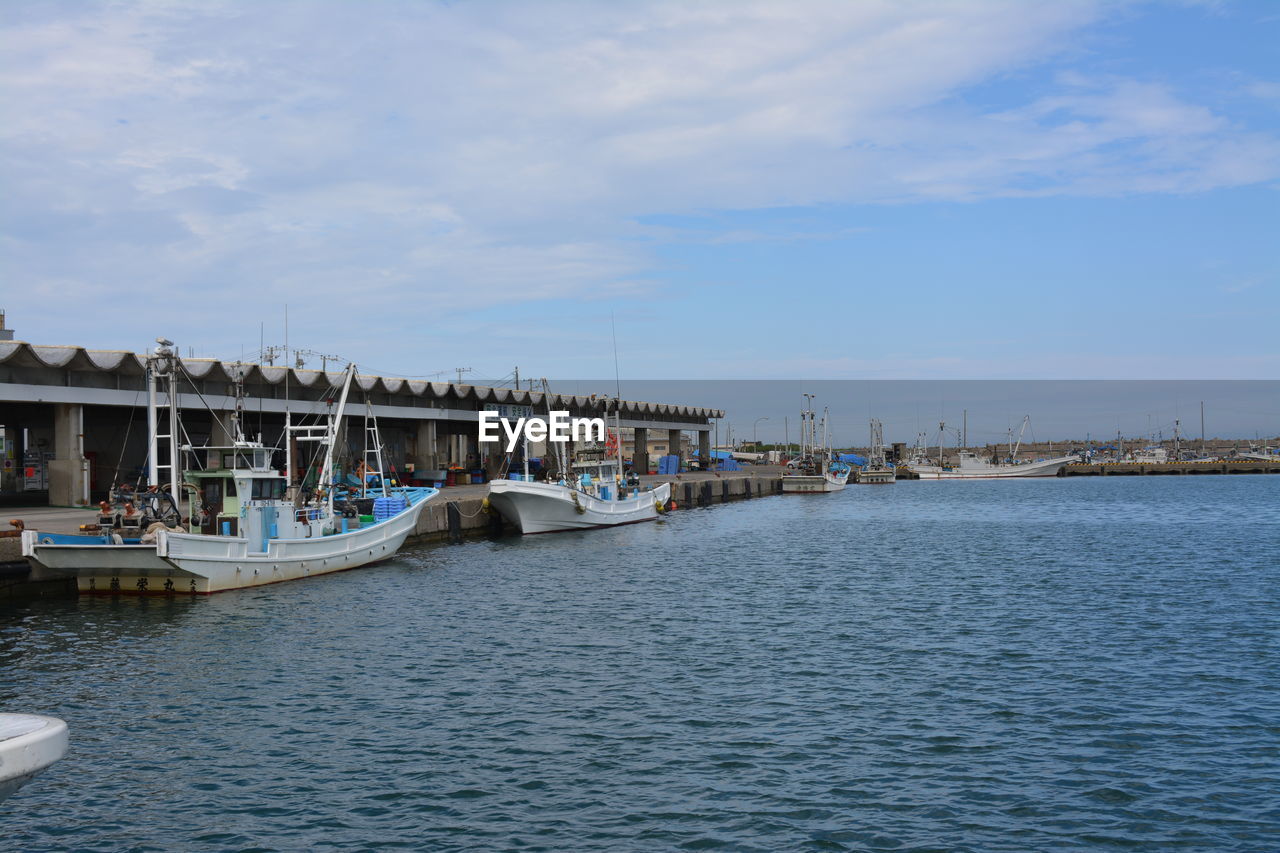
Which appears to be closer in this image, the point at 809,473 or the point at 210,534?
the point at 210,534

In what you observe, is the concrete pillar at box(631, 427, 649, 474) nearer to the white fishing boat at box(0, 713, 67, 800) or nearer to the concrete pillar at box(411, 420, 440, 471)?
the concrete pillar at box(411, 420, 440, 471)

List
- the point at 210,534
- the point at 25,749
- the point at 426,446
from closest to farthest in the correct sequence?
1. the point at 25,749
2. the point at 210,534
3. the point at 426,446

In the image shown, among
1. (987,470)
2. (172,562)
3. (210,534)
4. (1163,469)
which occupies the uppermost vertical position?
(210,534)

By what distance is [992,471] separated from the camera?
16712cm

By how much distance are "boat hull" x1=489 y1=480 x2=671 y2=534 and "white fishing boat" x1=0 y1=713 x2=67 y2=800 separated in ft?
147

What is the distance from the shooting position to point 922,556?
45562 millimetres

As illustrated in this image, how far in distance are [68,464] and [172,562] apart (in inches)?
671

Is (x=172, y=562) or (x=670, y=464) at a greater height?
(x=670, y=464)

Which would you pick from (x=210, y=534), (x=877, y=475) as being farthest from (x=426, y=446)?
(x=877, y=475)

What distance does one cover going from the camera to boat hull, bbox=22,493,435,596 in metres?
29.0

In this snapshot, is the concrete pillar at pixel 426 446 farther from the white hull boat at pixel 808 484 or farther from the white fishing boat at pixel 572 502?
the white hull boat at pixel 808 484

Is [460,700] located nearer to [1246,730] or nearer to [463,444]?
[1246,730]

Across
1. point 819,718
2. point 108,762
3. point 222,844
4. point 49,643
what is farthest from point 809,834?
point 49,643

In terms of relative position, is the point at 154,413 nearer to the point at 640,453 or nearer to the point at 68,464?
the point at 68,464
